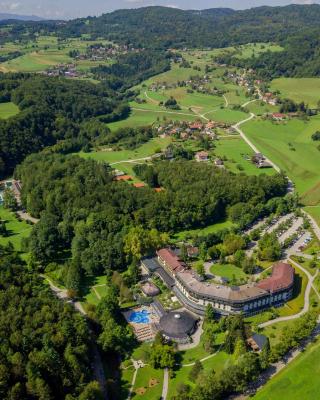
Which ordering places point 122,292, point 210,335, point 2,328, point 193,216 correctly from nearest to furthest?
1. point 2,328
2. point 210,335
3. point 122,292
4. point 193,216

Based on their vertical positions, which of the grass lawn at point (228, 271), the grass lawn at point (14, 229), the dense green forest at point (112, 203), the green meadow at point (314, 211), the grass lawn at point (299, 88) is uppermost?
the grass lawn at point (299, 88)

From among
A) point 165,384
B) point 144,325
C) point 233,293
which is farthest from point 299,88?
point 165,384

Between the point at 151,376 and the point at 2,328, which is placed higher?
the point at 2,328

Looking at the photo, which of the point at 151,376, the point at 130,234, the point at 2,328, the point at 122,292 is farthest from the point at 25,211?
the point at 151,376

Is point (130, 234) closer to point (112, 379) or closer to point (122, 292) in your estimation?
point (122, 292)

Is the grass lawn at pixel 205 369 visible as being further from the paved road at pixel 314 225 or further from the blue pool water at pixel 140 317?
the paved road at pixel 314 225

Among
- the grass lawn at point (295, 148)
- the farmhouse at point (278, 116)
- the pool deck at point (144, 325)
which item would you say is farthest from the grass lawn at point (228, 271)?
the farmhouse at point (278, 116)

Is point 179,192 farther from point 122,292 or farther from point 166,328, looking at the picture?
point 166,328

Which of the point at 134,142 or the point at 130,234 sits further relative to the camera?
the point at 134,142

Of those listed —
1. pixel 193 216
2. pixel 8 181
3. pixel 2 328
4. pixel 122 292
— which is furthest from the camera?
pixel 8 181
